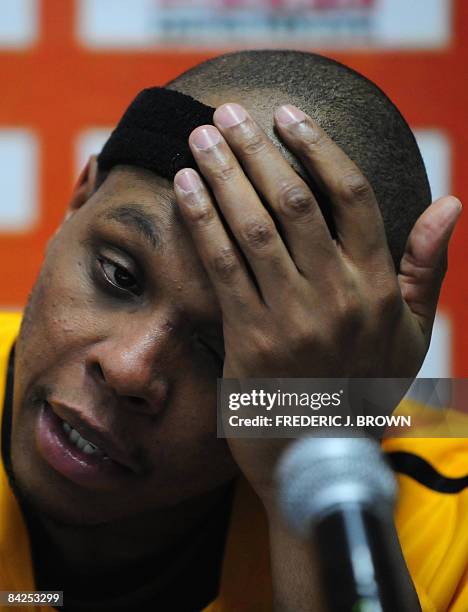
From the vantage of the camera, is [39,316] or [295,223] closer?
[295,223]

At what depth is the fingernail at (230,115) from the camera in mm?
757

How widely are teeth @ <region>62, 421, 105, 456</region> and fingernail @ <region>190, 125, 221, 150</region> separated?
30 centimetres

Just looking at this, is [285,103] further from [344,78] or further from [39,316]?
[39,316]

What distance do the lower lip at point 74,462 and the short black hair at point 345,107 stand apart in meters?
0.37

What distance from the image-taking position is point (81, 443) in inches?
30.5

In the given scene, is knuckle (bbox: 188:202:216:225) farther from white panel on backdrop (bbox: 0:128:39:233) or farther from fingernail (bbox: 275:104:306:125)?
white panel on backdrop (bbox: 0:128:39:233)

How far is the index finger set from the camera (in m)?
0.75

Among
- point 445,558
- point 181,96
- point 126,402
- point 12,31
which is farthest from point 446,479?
point 12,31

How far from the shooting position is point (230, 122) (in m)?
0.76

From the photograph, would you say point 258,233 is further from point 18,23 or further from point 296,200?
point 18,23

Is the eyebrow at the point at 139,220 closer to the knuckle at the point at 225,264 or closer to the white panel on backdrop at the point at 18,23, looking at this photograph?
the knuckle at the point at 225,264

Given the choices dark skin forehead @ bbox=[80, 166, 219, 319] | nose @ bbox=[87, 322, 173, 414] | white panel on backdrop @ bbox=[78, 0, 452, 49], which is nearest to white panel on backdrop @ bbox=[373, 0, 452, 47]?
white panel on backdrop @ bbox=[78, 0, 452, 49]

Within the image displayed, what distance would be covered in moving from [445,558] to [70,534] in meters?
0.42

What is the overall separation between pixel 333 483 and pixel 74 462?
1.25ft
